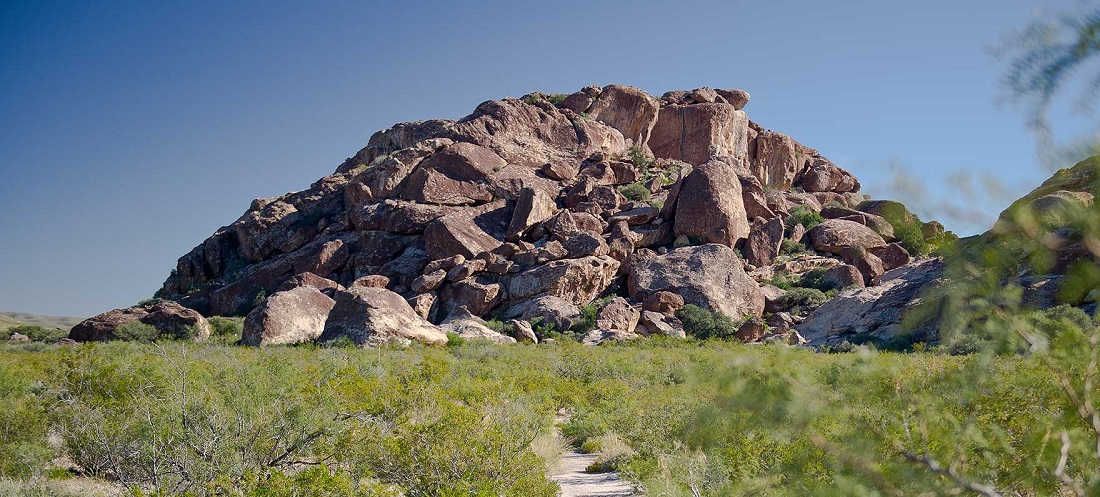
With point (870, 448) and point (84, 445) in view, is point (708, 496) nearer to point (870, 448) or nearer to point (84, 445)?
point (870, 448)

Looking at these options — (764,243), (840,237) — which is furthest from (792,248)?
(840,237)

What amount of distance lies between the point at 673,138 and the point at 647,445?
4343 centimetres

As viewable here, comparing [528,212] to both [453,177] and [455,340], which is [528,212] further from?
[455,340]

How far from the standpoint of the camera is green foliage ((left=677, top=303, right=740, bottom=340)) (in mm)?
24453

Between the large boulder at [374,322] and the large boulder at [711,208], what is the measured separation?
1541 centimetres

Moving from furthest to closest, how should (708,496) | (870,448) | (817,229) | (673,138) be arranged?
A: (673,138)
(817,229)
(708,496)
(870,448)

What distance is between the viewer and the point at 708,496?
16.3 feet

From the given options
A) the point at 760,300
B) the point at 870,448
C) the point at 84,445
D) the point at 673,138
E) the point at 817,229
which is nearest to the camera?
the point at 870,448

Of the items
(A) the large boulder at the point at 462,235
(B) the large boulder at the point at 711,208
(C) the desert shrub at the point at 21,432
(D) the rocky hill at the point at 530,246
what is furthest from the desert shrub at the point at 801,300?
(C) the desert shrub at the point at 21,432

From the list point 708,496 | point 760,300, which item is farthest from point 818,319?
point 708,496

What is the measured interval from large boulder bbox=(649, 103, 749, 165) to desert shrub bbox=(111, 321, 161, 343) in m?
33.5

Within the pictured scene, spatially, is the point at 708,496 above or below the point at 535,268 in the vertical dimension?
below

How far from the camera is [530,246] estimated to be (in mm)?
29922

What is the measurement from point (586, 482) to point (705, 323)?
18.6 meters
